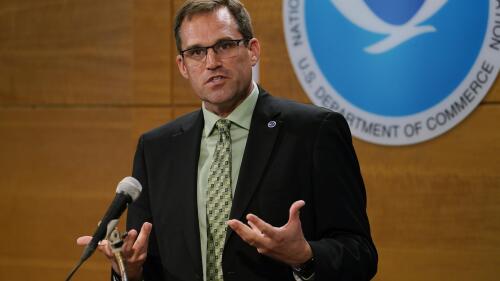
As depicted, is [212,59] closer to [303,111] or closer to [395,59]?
[303,111]

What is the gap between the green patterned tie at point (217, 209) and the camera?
2256mm

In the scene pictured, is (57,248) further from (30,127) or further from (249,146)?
(249,146)

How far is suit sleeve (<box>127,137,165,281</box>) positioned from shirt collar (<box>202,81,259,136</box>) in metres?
0.25

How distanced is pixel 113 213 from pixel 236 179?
2.04 ft

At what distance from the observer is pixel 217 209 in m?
2.27

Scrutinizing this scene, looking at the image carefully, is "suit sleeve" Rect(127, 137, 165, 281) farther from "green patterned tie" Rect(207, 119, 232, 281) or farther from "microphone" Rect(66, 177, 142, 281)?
"microphone" Rect(66, 177, 142, 281)

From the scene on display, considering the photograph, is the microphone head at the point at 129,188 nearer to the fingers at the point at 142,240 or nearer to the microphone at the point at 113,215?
the microphone at the point at 113,215

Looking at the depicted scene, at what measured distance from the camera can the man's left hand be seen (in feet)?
6.25

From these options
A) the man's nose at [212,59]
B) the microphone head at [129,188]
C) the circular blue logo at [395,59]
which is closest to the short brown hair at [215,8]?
the man's nose at [212,59]

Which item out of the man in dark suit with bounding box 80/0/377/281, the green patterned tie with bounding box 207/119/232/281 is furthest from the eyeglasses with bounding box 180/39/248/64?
the green patterned tie with bounding box 207/119/232/281

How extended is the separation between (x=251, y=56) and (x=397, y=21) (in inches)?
49.6

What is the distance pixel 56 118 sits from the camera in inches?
164

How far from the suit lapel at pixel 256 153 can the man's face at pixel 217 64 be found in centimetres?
10

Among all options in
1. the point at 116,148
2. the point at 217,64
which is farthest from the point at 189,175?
the point at 116,148
